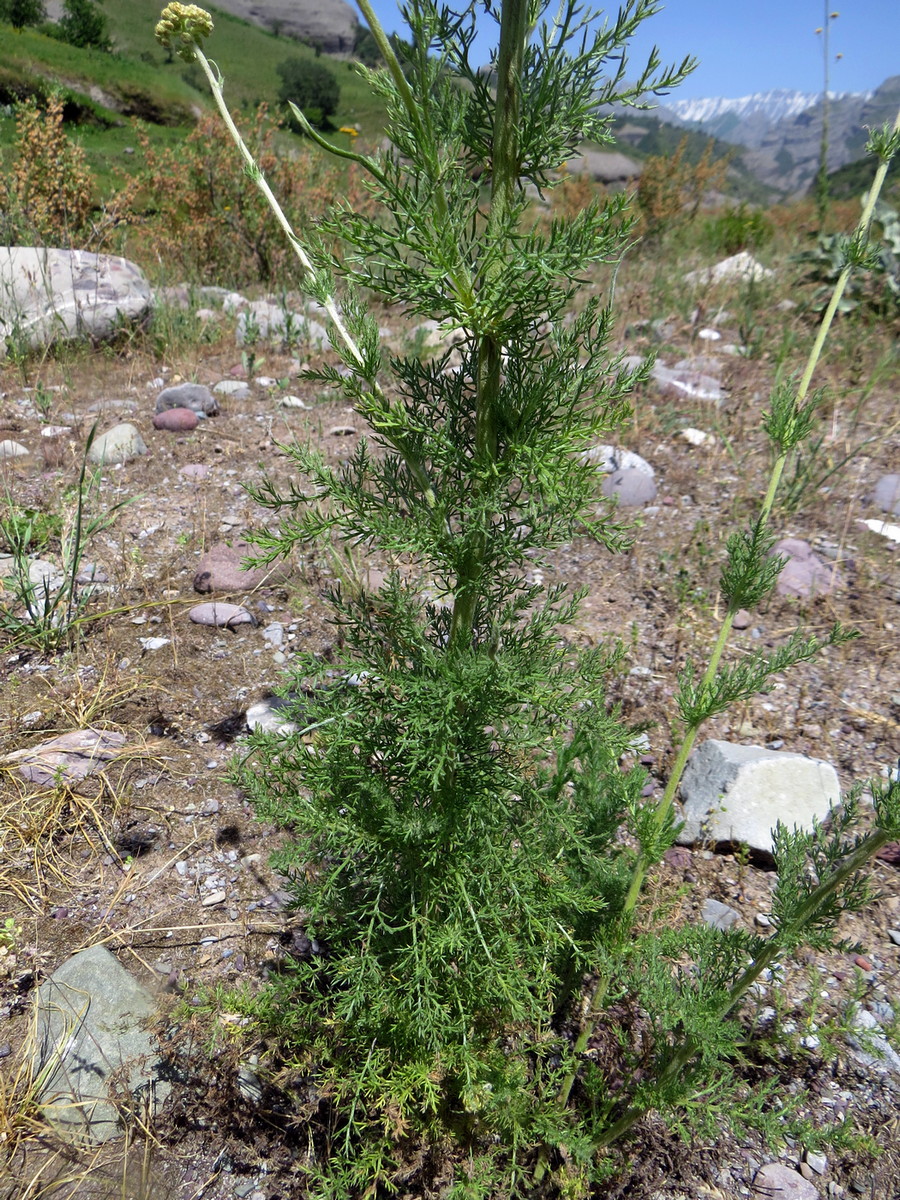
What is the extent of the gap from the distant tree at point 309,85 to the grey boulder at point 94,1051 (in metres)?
48.0

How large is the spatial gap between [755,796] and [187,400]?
4013 mm

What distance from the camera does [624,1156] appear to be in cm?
180

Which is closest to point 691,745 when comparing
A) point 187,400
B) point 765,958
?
point 765,958

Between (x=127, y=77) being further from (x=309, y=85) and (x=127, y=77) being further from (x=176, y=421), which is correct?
(x=176, y=421)

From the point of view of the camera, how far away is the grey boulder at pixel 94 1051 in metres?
1.83

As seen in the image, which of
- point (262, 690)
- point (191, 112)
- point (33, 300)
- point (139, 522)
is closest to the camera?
point (262, 690)

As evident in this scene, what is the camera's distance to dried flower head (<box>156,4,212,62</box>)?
145 centimetres

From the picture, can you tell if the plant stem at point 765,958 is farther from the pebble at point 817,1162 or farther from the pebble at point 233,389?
the pebble at point 233,389

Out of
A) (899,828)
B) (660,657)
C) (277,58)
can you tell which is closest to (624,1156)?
(899,828)

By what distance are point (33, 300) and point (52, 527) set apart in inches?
121

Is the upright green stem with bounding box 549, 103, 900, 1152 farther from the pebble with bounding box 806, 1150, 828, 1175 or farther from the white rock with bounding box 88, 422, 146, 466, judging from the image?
the white rock with bounding box 88, 422, 146, 466

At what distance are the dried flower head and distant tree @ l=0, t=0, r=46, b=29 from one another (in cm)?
3844

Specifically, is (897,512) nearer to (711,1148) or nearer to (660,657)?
(660,657)

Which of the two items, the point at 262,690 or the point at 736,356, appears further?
the point at 736,356
